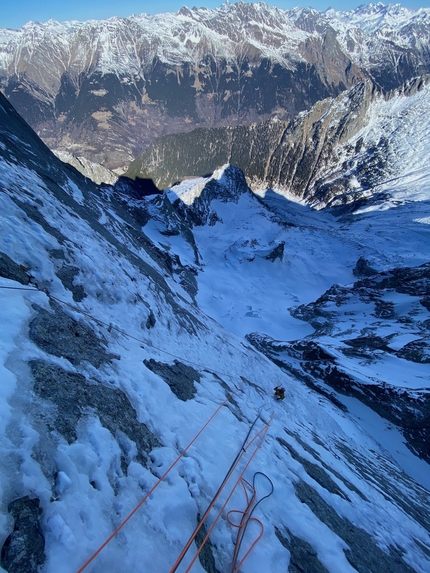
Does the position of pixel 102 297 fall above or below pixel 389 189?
below

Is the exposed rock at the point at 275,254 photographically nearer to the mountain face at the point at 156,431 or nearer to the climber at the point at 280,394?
the mountain face at the point at 156,431

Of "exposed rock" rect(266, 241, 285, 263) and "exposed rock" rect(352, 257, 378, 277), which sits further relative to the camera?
"exposed rock" rect(352, 257, 378, 277)

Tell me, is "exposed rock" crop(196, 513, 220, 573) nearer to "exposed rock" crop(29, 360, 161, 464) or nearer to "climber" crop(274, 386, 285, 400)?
"exposed rock" crop(29, 360, 161, 464)

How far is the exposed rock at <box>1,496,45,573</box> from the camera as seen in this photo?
2.99m

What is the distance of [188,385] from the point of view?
32.2ft

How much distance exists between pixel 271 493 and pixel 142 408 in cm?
337

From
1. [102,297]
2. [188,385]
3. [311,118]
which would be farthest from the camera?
[311,118]

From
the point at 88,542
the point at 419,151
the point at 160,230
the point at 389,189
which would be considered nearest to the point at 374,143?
the point at 419,151

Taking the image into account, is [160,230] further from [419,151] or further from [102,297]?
[419,151]

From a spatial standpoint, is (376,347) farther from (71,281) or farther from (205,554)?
(205,554)

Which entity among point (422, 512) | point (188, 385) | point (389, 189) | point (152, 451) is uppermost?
point (389, 189)

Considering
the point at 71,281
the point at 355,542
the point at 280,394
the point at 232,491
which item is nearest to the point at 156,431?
the point at 232,491

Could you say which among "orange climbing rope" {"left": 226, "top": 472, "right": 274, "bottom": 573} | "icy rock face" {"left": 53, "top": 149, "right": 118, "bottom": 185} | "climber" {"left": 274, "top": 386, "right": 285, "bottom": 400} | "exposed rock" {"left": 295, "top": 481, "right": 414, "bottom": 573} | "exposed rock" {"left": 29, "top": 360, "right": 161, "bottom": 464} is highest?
"icy rock face" {"left": 53, "top": 149, "right": 118, "bottom": 185}

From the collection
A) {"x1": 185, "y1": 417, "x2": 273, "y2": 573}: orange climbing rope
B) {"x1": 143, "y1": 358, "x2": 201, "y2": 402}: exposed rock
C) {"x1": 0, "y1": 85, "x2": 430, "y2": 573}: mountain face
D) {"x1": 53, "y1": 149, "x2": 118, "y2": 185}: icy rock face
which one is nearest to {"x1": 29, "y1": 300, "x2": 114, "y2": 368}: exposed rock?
{"x1": 0, "y1": 85, "x2": 430, "y2": 573}: mountain face
